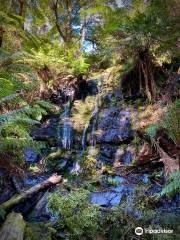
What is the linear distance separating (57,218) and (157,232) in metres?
1.34

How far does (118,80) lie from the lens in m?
8.33

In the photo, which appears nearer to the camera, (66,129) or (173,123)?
(173,123)

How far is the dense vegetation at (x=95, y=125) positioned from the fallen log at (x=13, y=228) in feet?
0.06

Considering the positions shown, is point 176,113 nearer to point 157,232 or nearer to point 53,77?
point 157,232

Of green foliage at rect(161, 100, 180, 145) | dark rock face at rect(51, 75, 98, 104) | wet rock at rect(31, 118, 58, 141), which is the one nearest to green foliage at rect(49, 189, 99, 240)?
green foliage at rect(161, 100, 180, 145)

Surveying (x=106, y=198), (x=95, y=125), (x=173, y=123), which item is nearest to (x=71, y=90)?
(x=95, y=125)

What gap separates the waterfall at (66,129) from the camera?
279 inches

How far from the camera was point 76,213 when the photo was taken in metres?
3.82

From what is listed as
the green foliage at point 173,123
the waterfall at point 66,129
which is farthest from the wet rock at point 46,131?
the green foliage at point 173,123

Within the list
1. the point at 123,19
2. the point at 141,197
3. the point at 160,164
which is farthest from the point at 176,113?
the point at 123,19

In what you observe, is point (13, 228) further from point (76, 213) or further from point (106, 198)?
point (106, 198)

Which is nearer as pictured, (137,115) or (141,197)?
(141,197)

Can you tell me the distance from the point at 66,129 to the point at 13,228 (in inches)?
161

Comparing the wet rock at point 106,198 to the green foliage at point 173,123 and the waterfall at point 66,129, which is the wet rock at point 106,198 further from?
the waterfall at point 66,129
